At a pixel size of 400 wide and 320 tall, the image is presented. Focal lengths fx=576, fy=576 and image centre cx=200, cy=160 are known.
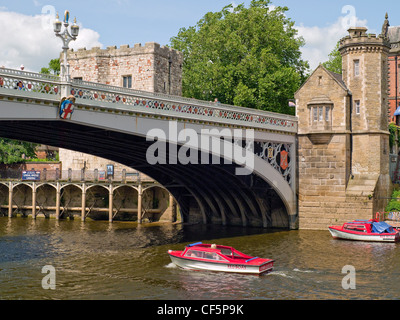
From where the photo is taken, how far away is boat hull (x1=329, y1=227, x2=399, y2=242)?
3862 centimetres

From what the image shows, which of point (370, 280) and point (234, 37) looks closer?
point (370, 280)

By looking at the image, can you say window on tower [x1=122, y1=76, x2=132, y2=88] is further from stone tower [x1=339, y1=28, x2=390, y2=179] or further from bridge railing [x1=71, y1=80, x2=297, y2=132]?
stone tower [x1=339, y1=28, x2=390, y2=179]

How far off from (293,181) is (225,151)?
384 inches

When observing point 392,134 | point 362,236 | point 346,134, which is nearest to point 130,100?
point 362,236

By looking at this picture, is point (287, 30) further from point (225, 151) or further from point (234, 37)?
point (225, 151)

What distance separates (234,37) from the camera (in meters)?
57.7

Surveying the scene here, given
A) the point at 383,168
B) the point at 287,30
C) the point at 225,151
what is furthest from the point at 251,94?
the point at 225,151

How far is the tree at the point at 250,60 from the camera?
56688mm

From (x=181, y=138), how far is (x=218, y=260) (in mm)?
7581

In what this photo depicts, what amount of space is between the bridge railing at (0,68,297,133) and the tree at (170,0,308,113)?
14546mm

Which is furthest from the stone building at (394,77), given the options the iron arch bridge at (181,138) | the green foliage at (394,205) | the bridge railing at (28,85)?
the bridge railing at (28,85)

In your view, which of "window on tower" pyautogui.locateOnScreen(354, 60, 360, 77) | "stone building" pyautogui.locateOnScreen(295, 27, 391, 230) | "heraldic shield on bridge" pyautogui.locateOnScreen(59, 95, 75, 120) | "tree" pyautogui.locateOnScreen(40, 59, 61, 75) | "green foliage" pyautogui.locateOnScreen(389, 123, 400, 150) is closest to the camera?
"heraldic shield on bridge" pyautogui.locateOnScreen(59, 95, 75, 120)

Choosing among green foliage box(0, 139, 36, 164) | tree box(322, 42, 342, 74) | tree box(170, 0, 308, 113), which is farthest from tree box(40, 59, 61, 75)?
tree box(322, 42, 342, 74)

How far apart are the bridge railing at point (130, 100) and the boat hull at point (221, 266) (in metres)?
8.19
